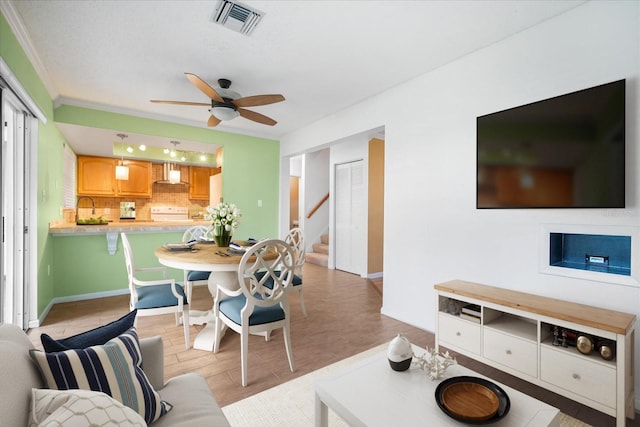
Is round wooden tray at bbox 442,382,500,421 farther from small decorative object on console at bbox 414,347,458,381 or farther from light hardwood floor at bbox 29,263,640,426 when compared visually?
light hardwood floor at bbox 29,263,640,426

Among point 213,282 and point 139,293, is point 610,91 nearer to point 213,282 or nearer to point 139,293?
point 213,282

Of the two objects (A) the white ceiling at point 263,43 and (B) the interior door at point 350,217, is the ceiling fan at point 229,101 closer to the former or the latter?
(A) the white ceiling at point 263,43

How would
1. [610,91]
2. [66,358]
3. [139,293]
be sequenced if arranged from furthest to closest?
[139,293]
[610,91]
[66,358]

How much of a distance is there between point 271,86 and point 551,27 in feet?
8.32

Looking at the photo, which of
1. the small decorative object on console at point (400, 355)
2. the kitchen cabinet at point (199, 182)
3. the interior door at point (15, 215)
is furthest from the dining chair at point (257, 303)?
the kitchen cabinet at point (199, 182)

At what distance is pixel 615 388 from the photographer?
1.51 meters

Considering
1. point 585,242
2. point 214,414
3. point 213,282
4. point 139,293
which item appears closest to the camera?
point 214,414

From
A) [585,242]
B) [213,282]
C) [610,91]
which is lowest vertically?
[213,282]

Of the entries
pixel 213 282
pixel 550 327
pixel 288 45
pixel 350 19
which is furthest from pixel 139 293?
pixel 550 327

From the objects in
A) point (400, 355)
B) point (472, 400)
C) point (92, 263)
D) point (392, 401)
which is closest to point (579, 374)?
point (472, 400)

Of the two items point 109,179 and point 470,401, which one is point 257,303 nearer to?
point 470,401

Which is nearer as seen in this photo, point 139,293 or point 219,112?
point 139,293

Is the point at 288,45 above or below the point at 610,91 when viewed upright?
above

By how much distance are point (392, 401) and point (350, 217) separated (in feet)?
15.4
